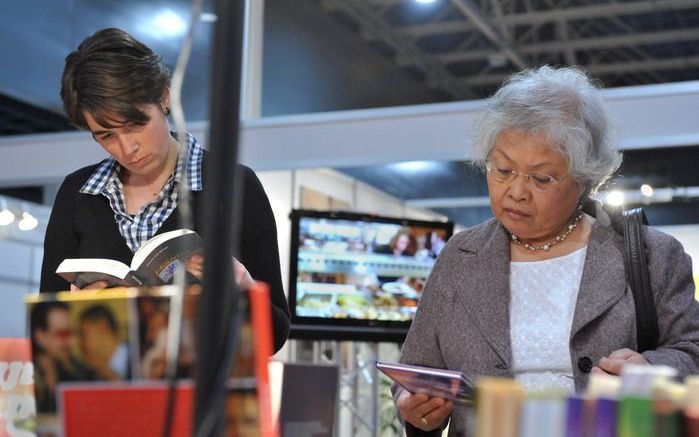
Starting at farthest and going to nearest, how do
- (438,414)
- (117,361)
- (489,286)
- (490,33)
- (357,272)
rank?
(357,272) < (490,33) < (489,286) < (438,414) < (117,361)

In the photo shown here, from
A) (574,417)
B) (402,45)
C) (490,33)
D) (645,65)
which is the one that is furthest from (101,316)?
(402,45)

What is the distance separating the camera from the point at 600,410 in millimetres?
646

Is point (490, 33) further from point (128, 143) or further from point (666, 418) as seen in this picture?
point (666, 418)

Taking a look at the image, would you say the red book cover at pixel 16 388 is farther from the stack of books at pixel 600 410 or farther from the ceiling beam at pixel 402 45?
the ceiling beam at pixel 402 45

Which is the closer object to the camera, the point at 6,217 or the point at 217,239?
the point at 217,239

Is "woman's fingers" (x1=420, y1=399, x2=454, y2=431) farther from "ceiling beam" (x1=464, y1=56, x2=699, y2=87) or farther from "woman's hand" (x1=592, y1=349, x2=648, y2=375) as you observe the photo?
"ceiling beam" (x1=464, y1=56, x2=699, y2=87)

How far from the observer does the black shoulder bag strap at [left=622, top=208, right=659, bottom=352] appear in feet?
5.40

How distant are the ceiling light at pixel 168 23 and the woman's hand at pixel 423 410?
4.49 meters

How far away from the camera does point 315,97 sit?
233 inches

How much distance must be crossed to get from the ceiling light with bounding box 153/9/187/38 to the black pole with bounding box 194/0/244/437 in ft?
17.2

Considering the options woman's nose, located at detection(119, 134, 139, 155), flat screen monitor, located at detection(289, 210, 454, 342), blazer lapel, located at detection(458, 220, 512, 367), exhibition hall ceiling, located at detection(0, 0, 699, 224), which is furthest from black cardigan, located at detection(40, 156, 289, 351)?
flat screen monitor, located at detection(289, 210, 454, 342)

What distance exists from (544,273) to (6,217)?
4884 millimetres

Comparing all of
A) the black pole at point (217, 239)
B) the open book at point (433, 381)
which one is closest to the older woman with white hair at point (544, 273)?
the open book at point (433, 381)

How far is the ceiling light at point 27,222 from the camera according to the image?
595 cm
